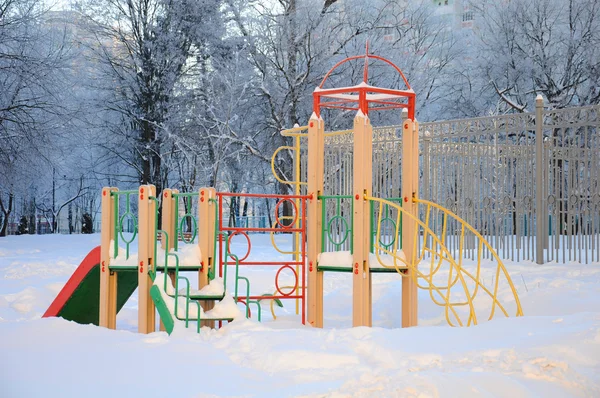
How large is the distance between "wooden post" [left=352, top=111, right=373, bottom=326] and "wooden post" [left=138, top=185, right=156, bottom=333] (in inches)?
85.0

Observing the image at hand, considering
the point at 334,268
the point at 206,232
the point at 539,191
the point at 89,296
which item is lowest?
the point at 89,296

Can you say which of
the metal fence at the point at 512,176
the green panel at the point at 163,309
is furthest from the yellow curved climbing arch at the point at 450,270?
the green panel at the point at 163,309

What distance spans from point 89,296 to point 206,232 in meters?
1.86

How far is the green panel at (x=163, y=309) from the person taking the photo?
6.74 metres

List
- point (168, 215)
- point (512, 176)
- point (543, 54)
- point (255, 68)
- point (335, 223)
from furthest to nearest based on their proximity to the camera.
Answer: point (255, 68) → point (543, 54) → point (335, 223) → point (512, 176) → point (168, 215)

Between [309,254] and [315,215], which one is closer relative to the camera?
[315,215]

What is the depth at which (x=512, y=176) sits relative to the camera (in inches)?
514

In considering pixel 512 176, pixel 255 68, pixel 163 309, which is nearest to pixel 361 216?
pixel 163 309

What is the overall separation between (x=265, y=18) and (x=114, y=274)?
18.5m

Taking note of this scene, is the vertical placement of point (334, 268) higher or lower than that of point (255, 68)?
lower

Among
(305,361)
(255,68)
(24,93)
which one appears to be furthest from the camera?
(255,68)

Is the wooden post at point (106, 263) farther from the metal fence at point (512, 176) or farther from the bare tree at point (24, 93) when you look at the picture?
the bare tree at point (24, 93)

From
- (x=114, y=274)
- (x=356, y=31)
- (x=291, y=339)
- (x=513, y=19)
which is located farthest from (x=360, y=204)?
(x=513, y=19)

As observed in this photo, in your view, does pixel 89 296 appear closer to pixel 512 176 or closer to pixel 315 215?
pixel 315 215
